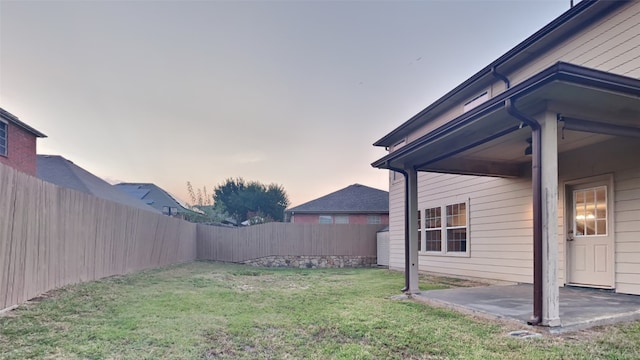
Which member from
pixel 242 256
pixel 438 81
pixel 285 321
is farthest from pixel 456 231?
pixel 242 256

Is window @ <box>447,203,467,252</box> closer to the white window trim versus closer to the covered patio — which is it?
the white window trim

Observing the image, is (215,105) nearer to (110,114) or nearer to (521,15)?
(110,114)

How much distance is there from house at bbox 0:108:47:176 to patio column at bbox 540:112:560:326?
13500mm

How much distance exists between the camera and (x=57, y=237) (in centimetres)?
593

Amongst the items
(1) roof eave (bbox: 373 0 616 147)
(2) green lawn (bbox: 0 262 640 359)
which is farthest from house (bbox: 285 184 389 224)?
(2) green lawn (bbox: 0 262 640 359)

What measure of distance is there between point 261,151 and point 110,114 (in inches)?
278

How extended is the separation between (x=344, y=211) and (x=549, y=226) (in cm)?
1945

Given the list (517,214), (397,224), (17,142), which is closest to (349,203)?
(397,224)

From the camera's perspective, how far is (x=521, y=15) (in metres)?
9.77

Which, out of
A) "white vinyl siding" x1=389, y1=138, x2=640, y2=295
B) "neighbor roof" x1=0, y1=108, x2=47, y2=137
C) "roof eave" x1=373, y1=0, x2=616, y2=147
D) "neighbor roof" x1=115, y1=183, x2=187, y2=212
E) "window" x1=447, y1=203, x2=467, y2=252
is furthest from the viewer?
"neighbor roof" x1=115, y1=183, x2=187, y2=212

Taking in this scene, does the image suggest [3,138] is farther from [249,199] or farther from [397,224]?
[249,199]

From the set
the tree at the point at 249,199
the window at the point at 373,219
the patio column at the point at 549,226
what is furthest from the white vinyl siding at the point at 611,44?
the tree at the point at 249,199

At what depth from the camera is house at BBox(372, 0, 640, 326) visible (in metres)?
3.94

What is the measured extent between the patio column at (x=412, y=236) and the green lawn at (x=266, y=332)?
0.61 metres
